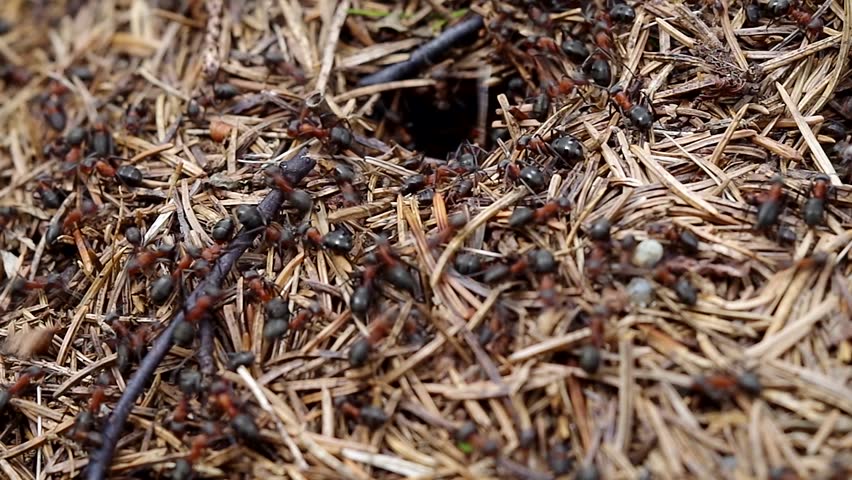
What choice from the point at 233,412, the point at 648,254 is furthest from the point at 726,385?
the point at 233,412

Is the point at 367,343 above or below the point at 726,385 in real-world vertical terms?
above

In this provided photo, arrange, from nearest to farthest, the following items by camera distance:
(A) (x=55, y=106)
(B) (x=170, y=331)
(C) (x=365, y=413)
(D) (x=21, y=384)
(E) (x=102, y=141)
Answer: (C) (x=365, y=413), (B) (x=170, y=331), (D) (x=21, y=384), (E) (x=102, y=141), (A) (x=55, y=106)

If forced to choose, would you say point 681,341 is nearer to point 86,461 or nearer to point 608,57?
point 608,57

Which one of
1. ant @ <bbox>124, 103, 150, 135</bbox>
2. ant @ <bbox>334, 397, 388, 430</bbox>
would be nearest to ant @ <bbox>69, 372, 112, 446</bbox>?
ant @ <bbox>334, 397, 388, 430</bbox>

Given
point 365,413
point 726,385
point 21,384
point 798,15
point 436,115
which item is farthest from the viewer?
point 436,115

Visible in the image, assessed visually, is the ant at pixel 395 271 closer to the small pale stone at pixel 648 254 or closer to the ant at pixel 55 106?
the small pale stone at pixel 648 254

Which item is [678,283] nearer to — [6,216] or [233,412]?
[233,412]

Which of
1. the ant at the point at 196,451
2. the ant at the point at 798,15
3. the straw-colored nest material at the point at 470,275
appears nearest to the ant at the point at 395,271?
the straw-colored nest material at the point at 470,275
